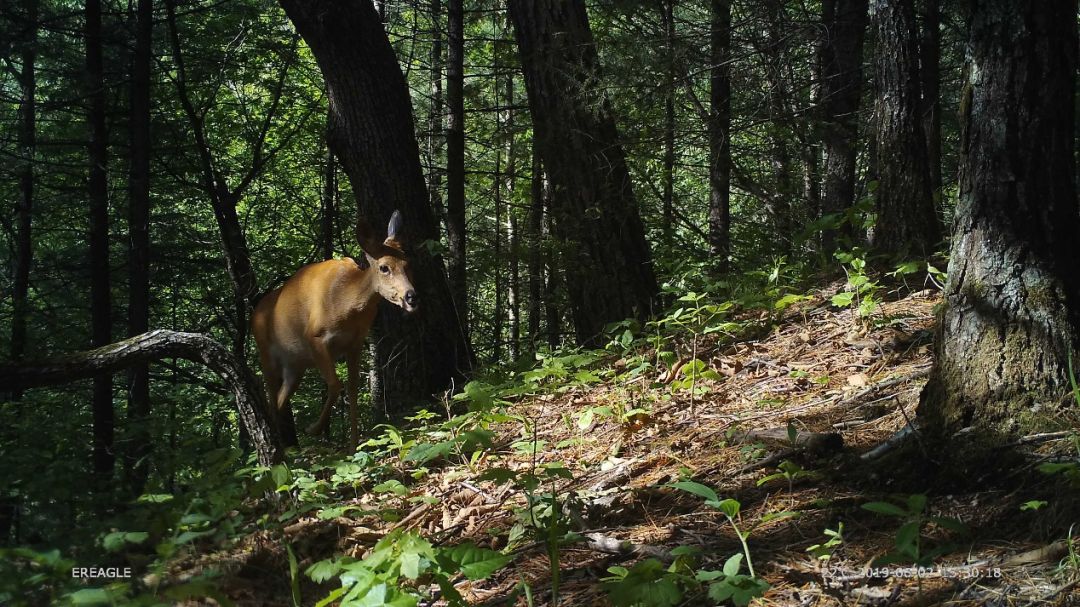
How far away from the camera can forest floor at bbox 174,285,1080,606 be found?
255 centimetres

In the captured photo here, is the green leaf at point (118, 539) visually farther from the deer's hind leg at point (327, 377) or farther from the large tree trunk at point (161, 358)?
the deer's hind leg at point (327, 377)

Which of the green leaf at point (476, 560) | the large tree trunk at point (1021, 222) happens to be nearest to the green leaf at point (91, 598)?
the green leaf at point (476, 560)

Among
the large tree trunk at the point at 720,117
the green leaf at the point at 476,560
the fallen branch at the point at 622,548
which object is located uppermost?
the large tree trunk at the point at 720,117

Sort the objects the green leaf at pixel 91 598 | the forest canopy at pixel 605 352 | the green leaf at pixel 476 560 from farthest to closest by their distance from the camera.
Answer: the forest canopy at pixel 605 352 < the green leaf at pixel 476 560 < the green leaf at pixel 91 598

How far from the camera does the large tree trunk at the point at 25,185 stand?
37.2 feet

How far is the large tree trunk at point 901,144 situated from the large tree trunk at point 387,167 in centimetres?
375

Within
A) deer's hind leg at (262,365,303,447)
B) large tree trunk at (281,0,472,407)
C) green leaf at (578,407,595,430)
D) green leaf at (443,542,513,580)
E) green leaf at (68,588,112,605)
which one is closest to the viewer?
green leaf at (68,588,112,605)

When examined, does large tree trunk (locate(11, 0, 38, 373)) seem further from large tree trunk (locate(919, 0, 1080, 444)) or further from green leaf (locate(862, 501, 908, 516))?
green leaf (locate(862, 501, 908, 516))

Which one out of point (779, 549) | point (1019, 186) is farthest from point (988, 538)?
point (1019, 186)

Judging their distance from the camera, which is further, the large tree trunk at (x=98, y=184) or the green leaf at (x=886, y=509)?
the large tree trunk at (x=98, y=184)

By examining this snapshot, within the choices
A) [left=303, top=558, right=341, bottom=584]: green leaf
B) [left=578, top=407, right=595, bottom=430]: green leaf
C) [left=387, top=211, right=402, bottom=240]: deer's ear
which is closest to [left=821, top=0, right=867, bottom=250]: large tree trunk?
[left=387, top=211, right=402, bottom=240]: deer's ear

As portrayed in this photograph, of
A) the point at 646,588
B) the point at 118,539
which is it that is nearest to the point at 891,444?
the point at 646,588

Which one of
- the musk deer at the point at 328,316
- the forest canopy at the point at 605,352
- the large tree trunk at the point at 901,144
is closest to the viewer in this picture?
the forest canopy at the point at 605,352

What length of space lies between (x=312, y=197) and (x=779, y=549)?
57.4ft
